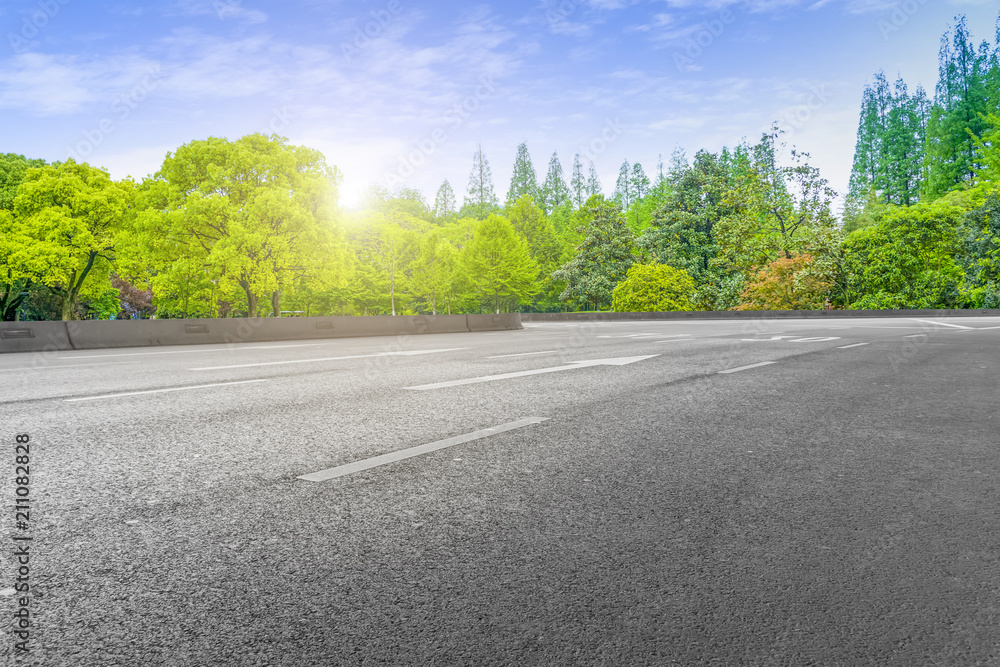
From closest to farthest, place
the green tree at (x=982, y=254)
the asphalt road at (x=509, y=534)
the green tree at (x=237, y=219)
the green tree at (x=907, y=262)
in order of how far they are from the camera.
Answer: the asphalt road at (x=509, y=534), the green tree at (x=237, y=219), the green tree at (x=982, y=254), the green tree at (x=907, y=262)

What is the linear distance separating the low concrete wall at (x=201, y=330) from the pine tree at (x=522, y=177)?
84.5 meters

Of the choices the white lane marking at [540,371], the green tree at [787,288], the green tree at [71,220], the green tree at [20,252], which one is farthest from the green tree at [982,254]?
the green tree at [20,252]

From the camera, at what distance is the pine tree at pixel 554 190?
110 meters

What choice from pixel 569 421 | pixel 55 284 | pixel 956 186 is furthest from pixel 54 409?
pixel 956 186

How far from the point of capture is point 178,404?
6105 mm

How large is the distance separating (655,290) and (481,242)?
2541 cm

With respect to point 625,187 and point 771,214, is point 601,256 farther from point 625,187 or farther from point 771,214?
point 625,187

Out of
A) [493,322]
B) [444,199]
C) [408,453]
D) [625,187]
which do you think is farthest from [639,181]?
[408,453]

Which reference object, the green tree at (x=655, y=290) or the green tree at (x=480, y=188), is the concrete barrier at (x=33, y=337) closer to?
the green tree at (x=655, y=290)

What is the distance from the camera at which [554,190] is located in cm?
11069

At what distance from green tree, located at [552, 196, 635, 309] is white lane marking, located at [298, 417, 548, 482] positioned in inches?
2162

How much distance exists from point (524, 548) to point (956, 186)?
260 feet

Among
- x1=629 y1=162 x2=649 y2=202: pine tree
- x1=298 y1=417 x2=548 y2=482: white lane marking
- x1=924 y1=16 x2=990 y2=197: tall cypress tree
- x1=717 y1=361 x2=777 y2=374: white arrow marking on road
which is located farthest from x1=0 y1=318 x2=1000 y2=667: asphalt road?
x1=629 y1=162 x2=649 y2=202: pine tree

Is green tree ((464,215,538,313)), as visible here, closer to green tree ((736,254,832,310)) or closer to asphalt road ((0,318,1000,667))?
green tree ((736,254,832,310))
